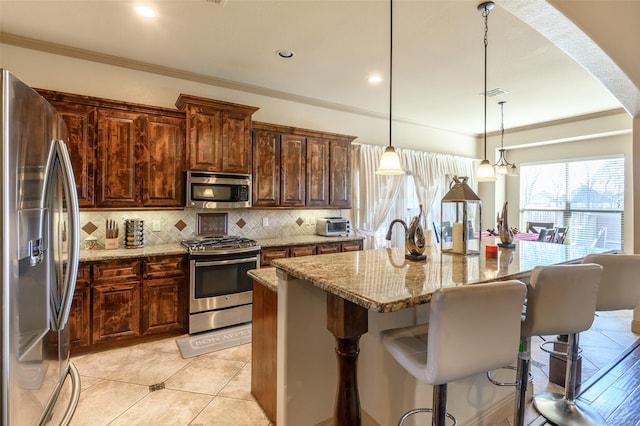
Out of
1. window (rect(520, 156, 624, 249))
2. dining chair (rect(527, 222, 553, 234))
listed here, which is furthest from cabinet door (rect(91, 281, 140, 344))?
window (rect(520, 156, 624, 249))

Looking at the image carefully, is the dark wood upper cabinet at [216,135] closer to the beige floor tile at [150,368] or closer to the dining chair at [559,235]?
the beige floor tile at [150,368]

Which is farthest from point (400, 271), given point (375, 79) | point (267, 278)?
point (375, 79)

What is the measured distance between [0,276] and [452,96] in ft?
A: 16.2

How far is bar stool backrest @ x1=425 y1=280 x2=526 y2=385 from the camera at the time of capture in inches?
44.6

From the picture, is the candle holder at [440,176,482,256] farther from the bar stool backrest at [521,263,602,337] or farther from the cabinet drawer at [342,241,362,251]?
the cabinet drawer at [342,241,362,251]

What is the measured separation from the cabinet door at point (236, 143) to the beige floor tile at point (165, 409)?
2290 millimetres

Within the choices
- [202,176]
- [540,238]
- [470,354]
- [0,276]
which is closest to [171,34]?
[202,176]

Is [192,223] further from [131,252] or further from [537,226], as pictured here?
[537,226]

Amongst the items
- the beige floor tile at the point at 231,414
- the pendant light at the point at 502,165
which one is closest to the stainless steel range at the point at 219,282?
the beige floor tile at the point at 231,414

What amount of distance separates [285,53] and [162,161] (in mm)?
1775

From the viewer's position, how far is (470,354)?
1.19 meters

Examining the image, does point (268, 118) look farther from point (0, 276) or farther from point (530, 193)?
point (530, 193)

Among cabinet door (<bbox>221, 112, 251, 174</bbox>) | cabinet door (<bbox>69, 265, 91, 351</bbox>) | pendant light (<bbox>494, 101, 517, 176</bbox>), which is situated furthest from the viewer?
pendant light (<bbox>494, 101, 517, 176</bbox>)

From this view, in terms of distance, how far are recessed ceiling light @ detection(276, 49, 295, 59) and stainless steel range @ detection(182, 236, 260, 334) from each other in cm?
211
